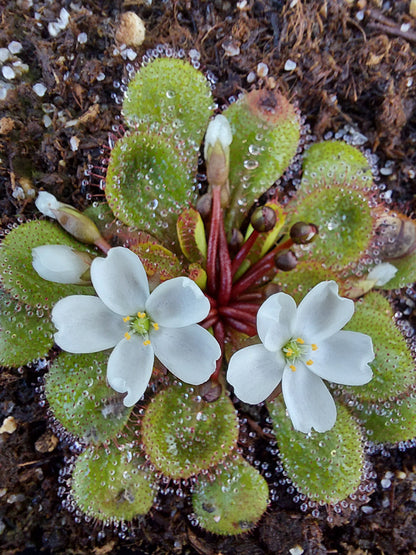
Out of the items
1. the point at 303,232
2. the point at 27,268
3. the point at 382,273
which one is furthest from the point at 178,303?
the point at 382,273

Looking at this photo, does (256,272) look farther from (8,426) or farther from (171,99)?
(8,426)

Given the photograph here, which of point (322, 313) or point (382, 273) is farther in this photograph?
point (382, 273)

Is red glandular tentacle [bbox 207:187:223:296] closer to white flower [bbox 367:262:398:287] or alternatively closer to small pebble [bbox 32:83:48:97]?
white flower [bbox 367:262:398:287]

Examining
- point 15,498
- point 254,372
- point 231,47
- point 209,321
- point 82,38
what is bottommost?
point 15,498

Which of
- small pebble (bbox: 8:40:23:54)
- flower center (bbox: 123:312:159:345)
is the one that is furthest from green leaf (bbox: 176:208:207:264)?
small pebble (bbox: 8:40:23:54)

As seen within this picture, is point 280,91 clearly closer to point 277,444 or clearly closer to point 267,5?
point 267,5

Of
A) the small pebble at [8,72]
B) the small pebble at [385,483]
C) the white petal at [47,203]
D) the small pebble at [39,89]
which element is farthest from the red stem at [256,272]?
the small pebble at [8,72]

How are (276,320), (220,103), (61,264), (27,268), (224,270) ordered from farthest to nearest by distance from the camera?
(220,103) → (224,270) → (27,268) → (61,264) → (276,320)
